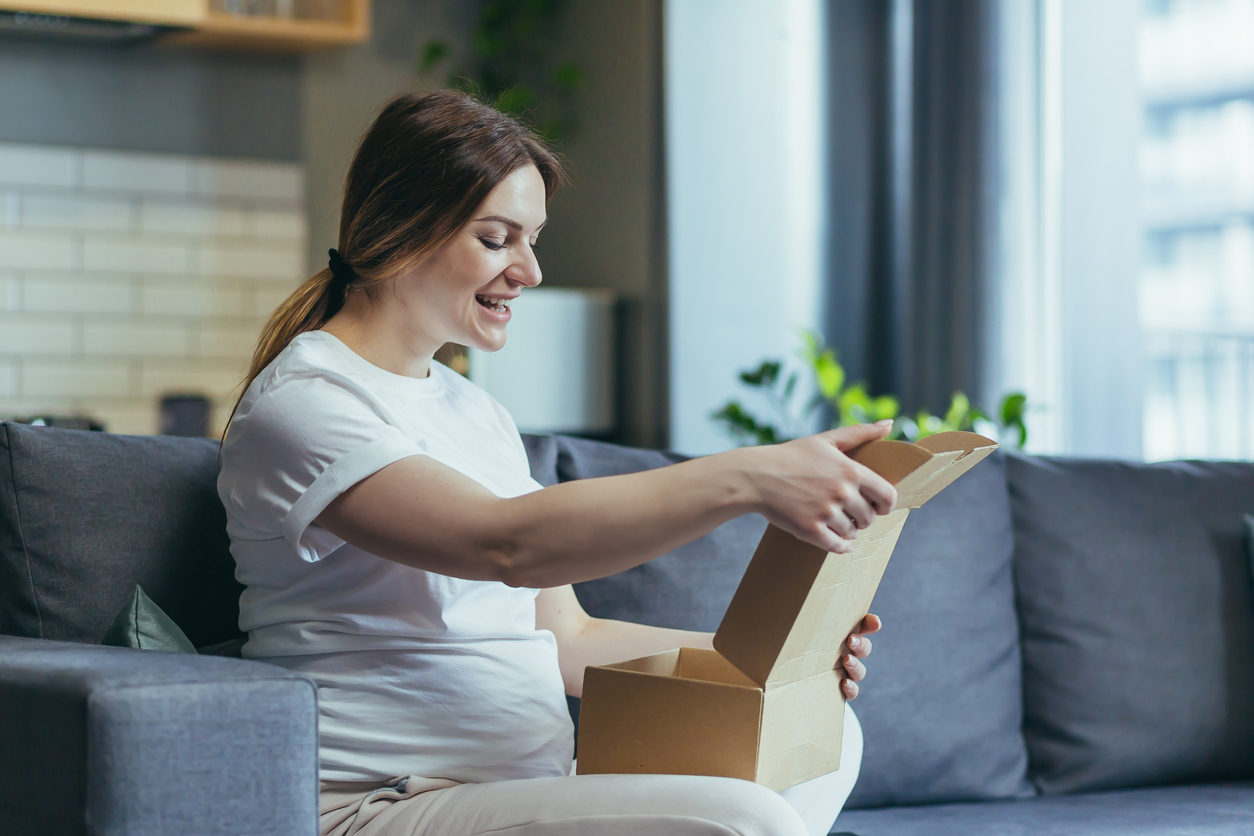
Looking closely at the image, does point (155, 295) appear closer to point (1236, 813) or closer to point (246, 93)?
point (246, 93)

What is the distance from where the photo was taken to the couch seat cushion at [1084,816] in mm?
1505

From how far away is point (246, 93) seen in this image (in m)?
3.78

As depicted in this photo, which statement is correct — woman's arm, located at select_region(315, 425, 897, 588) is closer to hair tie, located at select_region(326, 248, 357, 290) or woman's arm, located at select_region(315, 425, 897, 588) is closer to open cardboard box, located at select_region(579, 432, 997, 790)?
open cardboard box, located at select_region(579, 432, 997, 790)

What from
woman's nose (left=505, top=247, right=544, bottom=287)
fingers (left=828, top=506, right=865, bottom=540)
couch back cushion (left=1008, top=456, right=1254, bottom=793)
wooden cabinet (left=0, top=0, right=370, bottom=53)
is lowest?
couch back cushion (left=1008, top=456, right=1254, bottom=793)

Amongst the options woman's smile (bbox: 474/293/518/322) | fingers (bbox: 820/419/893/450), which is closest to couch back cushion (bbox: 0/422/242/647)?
woman's smile (bbox: 474/293/518/322)

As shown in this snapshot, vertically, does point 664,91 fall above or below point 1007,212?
above

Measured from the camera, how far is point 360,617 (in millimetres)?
1180

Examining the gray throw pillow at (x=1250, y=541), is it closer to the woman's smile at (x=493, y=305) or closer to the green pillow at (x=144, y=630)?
the woman's smile at (x=493, y=305)

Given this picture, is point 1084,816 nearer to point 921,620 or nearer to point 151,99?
point 921,620

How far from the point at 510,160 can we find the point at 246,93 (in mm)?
2780

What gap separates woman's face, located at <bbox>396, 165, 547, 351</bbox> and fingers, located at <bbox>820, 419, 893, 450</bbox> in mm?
427

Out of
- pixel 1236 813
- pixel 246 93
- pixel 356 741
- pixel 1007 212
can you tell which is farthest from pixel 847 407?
pixel 246 93

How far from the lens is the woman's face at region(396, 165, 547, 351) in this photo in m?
1.28

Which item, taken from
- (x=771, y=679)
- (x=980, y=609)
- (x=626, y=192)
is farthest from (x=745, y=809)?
(x=626, y=192)
